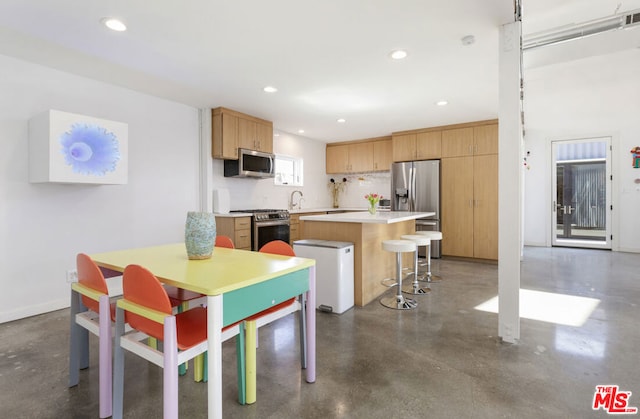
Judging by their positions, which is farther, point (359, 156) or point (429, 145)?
point (359, 156)

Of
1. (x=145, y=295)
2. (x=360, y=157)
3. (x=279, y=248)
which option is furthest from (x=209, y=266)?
(x=360, y=157)

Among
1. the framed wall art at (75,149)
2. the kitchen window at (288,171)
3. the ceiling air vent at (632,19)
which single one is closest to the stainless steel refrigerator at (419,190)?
the kitchen window at (288,171)

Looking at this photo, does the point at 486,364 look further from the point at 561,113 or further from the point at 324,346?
the point at 561,113

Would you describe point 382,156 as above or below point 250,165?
above

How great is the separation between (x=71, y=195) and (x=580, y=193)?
30.4 ft

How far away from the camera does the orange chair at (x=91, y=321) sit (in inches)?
64.6

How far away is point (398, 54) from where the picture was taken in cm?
297

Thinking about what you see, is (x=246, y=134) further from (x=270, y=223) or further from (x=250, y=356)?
(x=250, y=356)

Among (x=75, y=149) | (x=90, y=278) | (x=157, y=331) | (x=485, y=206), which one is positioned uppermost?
(x=75, y=149)

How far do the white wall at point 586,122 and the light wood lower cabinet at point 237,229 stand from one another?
157 inches

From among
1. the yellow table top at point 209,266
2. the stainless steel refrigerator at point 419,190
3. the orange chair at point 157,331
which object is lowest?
the orange chair at point 157,331

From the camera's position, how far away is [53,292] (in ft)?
10.9

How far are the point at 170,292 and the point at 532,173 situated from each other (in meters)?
7.83

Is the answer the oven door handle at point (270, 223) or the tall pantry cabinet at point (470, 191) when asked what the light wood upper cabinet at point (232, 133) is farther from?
the tall pantry cabinet at point (470, 191)
